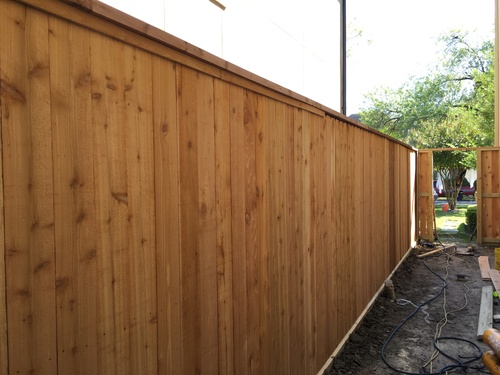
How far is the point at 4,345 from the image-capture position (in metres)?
0.94

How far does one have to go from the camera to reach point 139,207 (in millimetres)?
1350

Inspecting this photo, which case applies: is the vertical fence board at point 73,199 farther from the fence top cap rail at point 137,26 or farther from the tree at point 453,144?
the tree at point 453,144

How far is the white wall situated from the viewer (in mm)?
3740

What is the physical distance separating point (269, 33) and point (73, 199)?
17.1 feet

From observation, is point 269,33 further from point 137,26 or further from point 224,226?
point 137,26

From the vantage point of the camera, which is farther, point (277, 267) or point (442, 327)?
point (442, 327)

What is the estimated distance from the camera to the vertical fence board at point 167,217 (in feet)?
4.71

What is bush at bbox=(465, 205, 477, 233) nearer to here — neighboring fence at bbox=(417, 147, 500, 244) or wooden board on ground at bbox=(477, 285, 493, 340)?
neighboring fence at bbox=(417, 147, 500, 244)

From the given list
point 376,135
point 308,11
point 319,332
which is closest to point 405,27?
point 308,11

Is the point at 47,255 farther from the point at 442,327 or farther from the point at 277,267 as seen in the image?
the point at 442,327

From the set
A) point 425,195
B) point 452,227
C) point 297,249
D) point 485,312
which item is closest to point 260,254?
point 297,249

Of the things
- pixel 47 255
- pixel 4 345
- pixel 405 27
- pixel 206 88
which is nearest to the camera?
pixel 4 345

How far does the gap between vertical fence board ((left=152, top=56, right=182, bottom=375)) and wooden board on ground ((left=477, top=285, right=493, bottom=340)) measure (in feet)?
13.1

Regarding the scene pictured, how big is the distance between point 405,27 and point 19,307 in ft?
133
